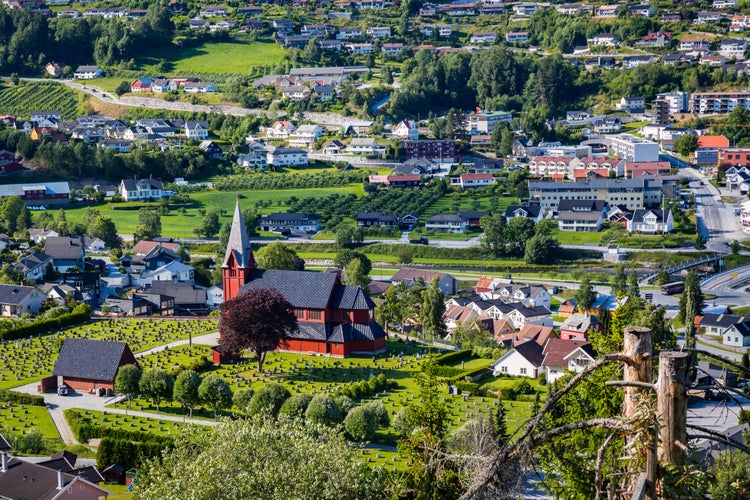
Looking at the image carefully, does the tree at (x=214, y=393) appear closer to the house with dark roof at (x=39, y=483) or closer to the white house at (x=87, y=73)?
the house with dark roof at (x=39, y=483)

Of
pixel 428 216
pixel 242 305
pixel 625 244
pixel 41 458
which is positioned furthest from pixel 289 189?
pixel 41 458

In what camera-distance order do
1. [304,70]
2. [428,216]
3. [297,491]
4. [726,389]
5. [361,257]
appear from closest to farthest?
1. [726,389]
2. [297,491]
3. [361,257]
4. [428,216]
5. [304,70]

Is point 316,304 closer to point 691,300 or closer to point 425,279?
point 425,279

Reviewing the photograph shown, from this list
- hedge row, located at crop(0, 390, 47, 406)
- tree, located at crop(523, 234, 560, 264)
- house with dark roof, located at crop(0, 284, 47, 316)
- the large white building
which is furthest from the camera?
the large white building

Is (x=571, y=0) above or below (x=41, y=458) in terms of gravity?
above

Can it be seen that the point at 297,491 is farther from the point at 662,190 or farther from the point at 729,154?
the point at 729,154

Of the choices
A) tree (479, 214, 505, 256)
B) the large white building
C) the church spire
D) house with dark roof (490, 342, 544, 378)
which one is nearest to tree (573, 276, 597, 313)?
house with dark roof (490, 342, 544, 378)

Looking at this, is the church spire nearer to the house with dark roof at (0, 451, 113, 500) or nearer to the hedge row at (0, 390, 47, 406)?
the hedge row at (0, 390, 47, 406)
